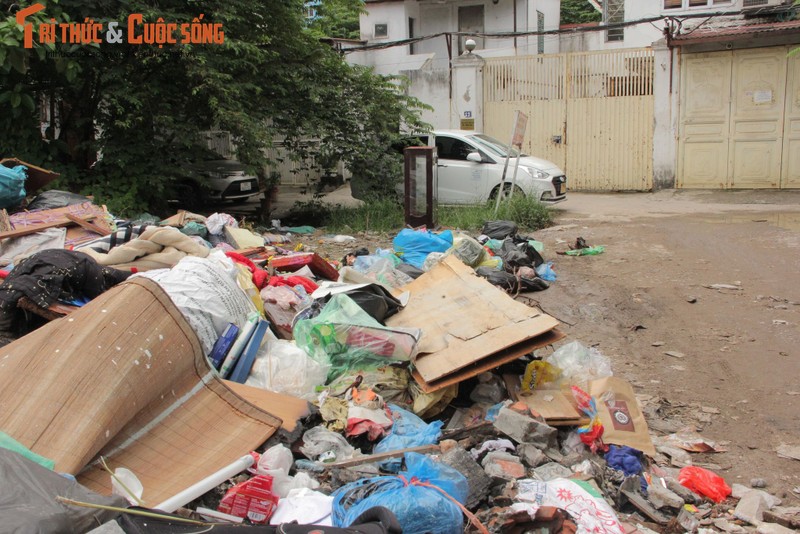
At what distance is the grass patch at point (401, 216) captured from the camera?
36.2 ft

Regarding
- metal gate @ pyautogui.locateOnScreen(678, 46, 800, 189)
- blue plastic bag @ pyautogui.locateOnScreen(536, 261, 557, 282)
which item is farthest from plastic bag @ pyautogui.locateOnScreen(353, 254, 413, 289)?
metal gate @ pyautogui.locateOnScreen(678, 46, 800, 189)

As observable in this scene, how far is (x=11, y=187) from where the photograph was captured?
7.61 metres

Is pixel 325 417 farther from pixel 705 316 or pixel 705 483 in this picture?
pixel 705 316

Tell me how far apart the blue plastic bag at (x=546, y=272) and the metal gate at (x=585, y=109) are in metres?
8.15

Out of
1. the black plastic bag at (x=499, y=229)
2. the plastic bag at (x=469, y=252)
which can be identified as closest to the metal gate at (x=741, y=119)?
the black plastic bag at (x=499, y=229)

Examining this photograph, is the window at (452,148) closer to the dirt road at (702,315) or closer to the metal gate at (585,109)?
the dirt road at (702,315)

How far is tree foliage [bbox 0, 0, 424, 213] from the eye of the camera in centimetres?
977

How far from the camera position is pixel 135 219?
388 inches

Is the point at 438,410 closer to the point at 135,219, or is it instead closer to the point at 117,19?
the point at 135,219

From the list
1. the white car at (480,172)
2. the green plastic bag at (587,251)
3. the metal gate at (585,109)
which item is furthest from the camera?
the metal gate at (585,109)

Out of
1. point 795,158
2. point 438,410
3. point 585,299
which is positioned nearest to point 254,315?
point 438,410

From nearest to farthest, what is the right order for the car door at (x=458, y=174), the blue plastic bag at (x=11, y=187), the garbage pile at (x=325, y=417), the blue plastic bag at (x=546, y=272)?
the garbage pile at (x=325, y=417), the blue plastic bag at (x=11, y=187), the blue plastic bag at (x=546, y=272), the car door at (x=458, y=174)

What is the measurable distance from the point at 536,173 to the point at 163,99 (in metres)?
6.34

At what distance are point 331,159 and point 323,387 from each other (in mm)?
8319
